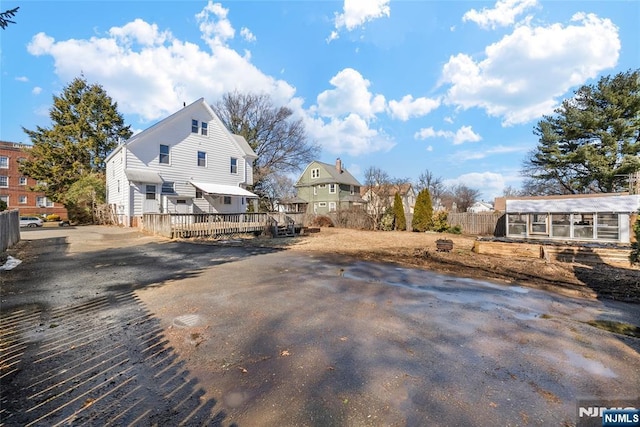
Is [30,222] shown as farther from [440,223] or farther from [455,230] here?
[455,230]

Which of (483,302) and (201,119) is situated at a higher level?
(201,119)

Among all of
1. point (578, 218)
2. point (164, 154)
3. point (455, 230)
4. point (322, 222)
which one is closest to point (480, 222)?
point (455, 230)

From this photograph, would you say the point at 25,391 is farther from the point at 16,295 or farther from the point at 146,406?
the point at 16,295

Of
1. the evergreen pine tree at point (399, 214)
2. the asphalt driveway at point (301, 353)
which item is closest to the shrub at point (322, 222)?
the evergreen pine tree at point (399, 214)

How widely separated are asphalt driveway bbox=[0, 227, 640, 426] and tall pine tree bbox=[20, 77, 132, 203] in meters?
28.7

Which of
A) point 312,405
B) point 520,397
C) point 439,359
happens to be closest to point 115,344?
point 312,405

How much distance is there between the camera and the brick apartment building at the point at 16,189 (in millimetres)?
37156

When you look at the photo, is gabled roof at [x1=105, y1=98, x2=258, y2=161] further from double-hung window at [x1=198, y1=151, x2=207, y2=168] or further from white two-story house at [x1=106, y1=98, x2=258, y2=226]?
double-hung window at [x1=198, y1=151, x2=207, y2=168]

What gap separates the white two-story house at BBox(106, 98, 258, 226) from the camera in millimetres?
18953

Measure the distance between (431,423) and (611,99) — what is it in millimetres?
29776

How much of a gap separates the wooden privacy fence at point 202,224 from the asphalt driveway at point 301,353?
7906 millimetres

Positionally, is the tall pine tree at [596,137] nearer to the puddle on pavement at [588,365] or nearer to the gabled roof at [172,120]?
the puddle on pavement at [588,365]

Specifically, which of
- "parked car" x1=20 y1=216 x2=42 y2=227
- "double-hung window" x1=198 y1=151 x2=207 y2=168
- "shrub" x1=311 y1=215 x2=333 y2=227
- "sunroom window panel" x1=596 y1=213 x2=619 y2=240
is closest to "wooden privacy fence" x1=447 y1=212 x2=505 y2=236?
"sunroom window panel" x1=596 y1=213 x2=619 y2=240

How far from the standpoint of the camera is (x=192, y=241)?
14.1m
